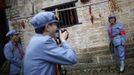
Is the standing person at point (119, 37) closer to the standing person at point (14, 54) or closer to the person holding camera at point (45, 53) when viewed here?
the standing person at point (14, 54)

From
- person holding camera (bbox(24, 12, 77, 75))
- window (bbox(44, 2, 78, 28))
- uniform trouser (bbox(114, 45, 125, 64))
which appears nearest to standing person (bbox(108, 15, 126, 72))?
uniform trouser (bbox(114, 45, 125, 64))

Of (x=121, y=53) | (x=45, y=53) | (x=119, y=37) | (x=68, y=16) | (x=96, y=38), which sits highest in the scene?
(x=45, y=53)

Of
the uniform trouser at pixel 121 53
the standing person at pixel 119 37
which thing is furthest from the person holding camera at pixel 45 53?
the uniform trouser at pixel 121 53

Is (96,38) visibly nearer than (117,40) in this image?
No

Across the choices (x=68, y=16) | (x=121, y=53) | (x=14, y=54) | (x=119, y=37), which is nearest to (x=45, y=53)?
(x=14, y=54)

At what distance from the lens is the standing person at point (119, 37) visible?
451 inches

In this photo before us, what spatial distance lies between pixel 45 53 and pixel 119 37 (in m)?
7.75

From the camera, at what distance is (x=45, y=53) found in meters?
3.98

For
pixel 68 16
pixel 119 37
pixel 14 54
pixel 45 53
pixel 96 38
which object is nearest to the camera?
pixel 45 53

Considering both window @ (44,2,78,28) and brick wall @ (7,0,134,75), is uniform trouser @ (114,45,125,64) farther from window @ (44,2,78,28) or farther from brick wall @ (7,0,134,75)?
window @ (44,2,78,28)

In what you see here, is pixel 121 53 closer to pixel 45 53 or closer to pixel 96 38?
pixel 96 38

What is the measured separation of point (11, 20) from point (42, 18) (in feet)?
31.7

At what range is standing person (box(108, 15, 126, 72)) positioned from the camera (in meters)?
11.5

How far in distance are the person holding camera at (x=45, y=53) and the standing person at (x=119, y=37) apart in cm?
752
